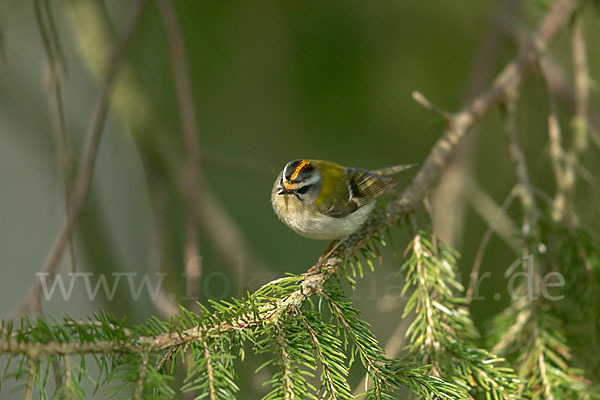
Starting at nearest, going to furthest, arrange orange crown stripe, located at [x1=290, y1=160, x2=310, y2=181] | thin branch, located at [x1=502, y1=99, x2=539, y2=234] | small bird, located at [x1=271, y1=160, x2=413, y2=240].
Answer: thin branch, located at [x1=502, y1=99, x2=539, y2=234], small bird, located at [x1=271, y1=160, x2=413, y2=240], orange crown stripe, located at [x1=290, y1=160, x2=310, y2=181]

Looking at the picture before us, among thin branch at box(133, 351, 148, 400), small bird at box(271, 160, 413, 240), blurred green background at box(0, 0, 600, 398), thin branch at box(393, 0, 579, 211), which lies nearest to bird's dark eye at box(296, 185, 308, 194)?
small bird at box(271, 160, 413, 240)

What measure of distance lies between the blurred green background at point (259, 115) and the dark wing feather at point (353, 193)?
1.26ft

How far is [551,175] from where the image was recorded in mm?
2840

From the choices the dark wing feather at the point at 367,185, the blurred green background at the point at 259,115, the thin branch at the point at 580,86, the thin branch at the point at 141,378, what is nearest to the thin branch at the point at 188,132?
the blurred green background at the point at 259,115

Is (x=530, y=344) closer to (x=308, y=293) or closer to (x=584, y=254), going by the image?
(x=584, y=254)

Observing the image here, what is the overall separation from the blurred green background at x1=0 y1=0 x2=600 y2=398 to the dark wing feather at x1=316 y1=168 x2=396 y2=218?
38cm

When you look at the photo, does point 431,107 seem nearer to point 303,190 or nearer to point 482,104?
point 482,104

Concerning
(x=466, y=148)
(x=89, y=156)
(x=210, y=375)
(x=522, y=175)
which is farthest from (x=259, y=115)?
(x=210, y=375)

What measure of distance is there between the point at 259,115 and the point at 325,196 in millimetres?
1582

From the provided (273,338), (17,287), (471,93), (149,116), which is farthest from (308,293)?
(17,287)

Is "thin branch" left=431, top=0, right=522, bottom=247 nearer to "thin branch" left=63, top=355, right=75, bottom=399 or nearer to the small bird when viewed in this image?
the small bird

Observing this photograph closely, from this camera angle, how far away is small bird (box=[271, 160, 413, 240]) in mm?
1712

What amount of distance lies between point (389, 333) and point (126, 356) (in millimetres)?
2417

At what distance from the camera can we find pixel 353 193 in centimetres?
188
